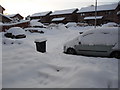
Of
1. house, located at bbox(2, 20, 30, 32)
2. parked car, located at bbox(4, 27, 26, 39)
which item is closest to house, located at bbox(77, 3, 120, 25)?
house, located at bbox(2, 20, 30, 32)

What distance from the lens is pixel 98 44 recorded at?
8125 mm

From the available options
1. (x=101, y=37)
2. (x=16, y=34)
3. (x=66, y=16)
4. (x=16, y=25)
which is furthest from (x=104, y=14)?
(x=101, y=37)

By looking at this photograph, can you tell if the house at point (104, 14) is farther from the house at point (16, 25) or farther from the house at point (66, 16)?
the house at point (16, 25)

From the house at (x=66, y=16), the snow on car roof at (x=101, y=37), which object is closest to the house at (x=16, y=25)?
the snow on car roof at (x=101, y=37)

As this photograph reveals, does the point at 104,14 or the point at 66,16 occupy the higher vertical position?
the point at 66,16

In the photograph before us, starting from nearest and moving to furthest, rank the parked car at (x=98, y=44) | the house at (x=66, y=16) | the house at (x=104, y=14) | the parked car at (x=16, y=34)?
1. the parked car at (x=98, y=44)
2. the parked car at (x=16, y=34)
3. the house at (x=104, y=14)
4. the house at (x=66, y=16)

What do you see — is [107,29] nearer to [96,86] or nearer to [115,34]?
[115,34]

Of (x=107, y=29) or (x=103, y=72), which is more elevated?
(x=107, y=29)

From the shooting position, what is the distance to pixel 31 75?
4.48 meters

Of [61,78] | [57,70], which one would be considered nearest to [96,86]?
[61,78]

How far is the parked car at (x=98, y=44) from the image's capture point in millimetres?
7758

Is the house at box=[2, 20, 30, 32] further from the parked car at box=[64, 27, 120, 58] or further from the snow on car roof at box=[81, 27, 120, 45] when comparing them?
the snow on car roof at box=[81, 27, 120, 45]

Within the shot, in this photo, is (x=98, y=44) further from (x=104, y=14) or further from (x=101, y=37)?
(x=104, y=14)

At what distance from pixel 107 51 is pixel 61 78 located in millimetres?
4400
